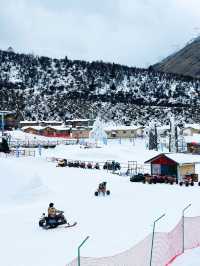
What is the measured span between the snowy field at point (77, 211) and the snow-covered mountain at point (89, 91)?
99.6 metres

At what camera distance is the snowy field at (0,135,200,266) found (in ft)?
49.9

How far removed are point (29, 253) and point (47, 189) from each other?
507 inches

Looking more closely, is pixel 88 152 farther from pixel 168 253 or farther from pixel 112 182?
pixel 168 253

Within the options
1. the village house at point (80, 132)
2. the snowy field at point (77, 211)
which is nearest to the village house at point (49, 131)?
the village house at point (80, 132)

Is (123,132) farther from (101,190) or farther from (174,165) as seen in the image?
(101,190)

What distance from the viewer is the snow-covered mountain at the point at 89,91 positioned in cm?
13812

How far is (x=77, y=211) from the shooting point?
22516 mm

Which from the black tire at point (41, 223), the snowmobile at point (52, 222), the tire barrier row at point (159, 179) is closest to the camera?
the snowmobile at point (52, 222)

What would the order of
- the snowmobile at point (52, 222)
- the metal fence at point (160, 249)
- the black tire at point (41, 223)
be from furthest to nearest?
the black tire at point (41, 223)
the snowmobile at point (52, 222)
the metal fence at point (160, 249)

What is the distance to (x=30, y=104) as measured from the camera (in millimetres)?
141000

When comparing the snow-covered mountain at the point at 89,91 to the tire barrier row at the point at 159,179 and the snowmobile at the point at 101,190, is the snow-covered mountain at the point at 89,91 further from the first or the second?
the snowmobile at the point at 101,190

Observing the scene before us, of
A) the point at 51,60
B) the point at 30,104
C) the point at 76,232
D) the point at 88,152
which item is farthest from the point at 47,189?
the point at 51,60

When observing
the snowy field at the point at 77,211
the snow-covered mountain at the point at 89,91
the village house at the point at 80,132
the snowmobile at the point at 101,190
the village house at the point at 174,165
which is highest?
the snow-covered mountain at the point at 89,91

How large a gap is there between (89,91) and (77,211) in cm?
13653
